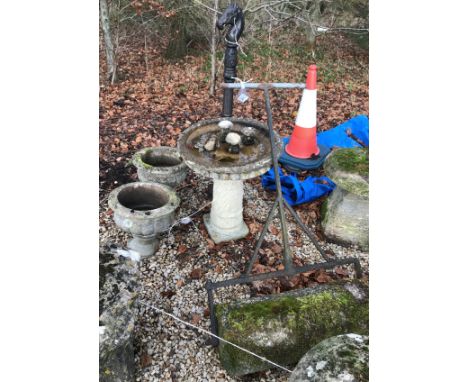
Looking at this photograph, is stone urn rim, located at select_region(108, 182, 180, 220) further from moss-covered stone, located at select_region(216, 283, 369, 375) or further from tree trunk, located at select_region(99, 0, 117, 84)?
tree trunk, located at select_region(99, 0, 117, 84)

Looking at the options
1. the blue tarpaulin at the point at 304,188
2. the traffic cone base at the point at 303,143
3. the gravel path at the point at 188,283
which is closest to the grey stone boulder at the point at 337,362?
the gravel path at the point at 188,283

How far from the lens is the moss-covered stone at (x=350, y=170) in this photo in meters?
3.25

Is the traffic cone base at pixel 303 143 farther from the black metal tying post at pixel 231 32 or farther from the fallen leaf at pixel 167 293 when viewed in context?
the fallen leaf at pixel 167 293

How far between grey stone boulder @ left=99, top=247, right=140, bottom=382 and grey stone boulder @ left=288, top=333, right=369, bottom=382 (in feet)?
3.35

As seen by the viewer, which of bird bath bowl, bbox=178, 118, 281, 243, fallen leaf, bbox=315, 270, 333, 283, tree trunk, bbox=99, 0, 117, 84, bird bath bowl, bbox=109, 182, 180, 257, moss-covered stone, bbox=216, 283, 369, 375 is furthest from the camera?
tree trunk, bbox=99, 0, 117, 84

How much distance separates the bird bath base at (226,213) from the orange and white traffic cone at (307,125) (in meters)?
1.41

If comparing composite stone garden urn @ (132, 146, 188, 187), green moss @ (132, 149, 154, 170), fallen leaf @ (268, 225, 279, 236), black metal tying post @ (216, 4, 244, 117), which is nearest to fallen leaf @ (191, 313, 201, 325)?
fallen leaf @ (268, 225, 279, 236)

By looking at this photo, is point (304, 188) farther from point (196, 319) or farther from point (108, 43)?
point (108, 43)

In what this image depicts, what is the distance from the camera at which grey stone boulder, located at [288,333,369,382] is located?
59.8 inches

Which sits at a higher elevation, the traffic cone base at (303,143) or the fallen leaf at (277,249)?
the traffic cone base at (303,143)

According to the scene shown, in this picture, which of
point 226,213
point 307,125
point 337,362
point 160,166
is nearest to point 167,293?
point 226,213

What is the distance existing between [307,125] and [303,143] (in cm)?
24

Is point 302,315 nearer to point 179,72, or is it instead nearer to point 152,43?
point 179,72

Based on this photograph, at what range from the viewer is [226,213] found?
3.56 m
